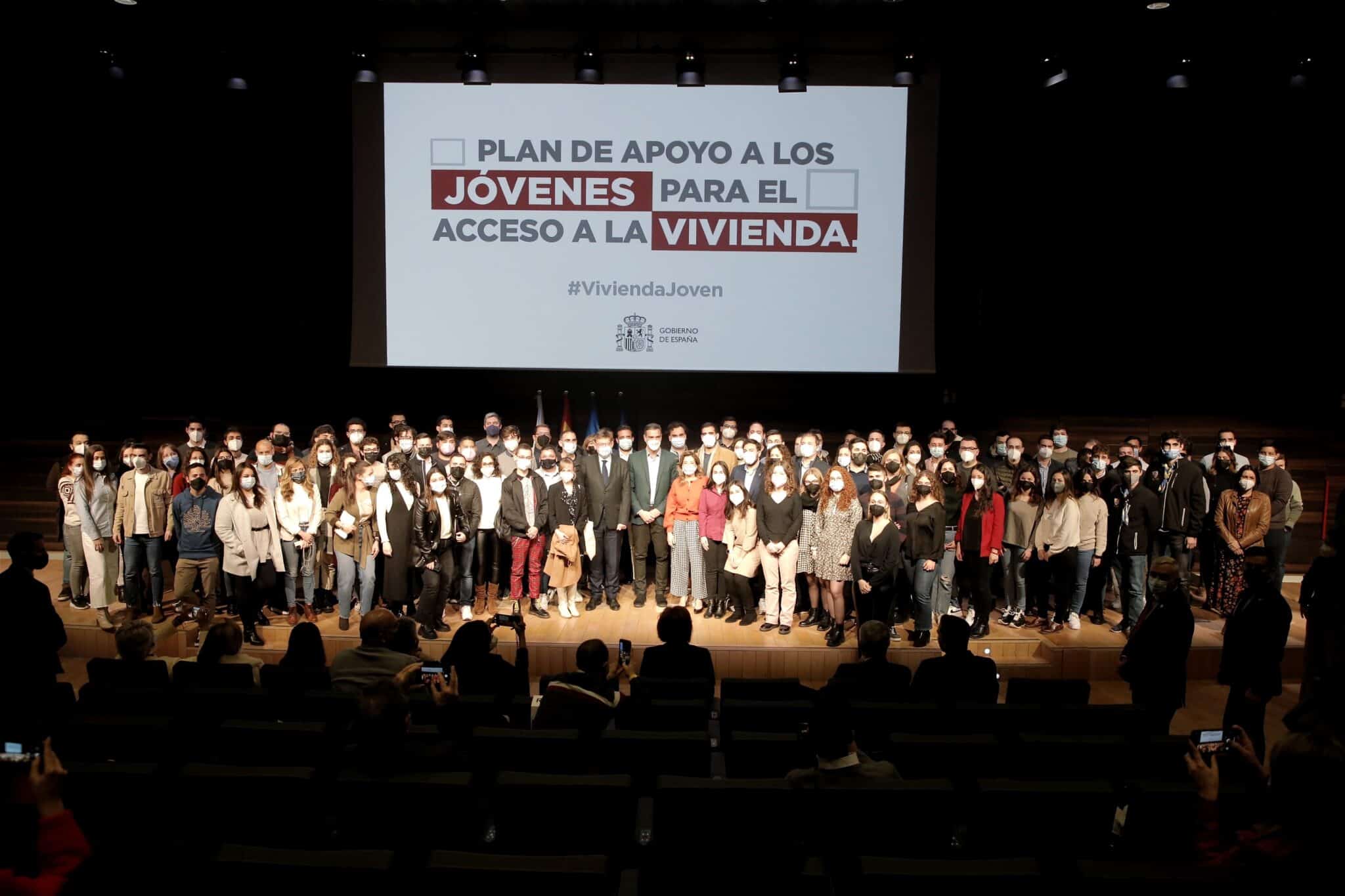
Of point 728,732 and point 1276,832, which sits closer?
point 1276,832

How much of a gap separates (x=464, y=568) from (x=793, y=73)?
4.88 m

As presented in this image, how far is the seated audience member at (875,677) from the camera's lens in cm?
408

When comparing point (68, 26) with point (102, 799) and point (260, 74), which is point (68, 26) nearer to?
point (260, 74)

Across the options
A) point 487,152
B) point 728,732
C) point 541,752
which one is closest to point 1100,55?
point 487,152

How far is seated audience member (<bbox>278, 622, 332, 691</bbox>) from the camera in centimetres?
404

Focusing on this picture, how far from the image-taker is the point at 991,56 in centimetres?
816

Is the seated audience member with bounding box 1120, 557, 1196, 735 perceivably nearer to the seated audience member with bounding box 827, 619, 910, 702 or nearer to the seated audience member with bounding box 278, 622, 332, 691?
the seated audience member with bounding box 827, 619, 910, 702

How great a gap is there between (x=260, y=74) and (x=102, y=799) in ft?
→ 25.7

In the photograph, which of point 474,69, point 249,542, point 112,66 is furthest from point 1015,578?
point 112,66

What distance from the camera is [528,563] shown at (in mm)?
6730

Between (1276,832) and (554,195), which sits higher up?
(554,195)

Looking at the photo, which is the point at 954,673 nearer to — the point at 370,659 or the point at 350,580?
the point at 370,659

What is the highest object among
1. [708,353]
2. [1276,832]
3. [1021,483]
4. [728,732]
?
[708,353]

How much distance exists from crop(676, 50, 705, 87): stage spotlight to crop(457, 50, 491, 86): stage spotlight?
1.65 m
